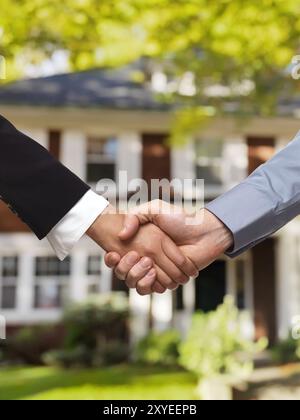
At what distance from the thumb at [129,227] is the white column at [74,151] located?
1222 cm

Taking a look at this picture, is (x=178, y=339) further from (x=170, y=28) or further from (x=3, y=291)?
(x=170, y=28)

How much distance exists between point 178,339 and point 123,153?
499 cm

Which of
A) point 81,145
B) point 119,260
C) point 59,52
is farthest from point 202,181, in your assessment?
point 119,260

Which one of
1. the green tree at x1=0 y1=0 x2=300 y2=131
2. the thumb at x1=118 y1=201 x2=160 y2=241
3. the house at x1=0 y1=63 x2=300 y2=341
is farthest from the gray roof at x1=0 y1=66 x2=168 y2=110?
the thumb at x1=118 y1=201 x2=160 y2=241

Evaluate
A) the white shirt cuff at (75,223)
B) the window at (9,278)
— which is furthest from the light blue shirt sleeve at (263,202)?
the window at (9,278)

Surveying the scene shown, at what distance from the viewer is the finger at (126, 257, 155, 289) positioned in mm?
3221

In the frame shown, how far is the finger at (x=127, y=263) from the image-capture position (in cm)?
318

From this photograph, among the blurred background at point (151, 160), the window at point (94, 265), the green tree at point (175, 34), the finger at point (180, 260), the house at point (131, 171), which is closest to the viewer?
the finger at point (180, 260)

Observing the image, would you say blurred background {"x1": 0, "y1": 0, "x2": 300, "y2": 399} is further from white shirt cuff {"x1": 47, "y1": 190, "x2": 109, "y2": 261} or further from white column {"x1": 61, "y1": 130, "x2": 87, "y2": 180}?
white shirt cuff {"x1": 47, "y1": 190, "x2": 109, "y2": 261}

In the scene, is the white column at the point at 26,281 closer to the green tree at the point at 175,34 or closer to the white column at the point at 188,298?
the white column at the point at 188,298

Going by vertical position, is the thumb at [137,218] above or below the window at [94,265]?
below

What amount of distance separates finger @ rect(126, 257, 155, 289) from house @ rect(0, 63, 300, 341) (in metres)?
11.5

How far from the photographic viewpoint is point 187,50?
10.6m

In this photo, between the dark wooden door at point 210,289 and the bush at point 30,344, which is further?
the dark wooden door at point 210,289
